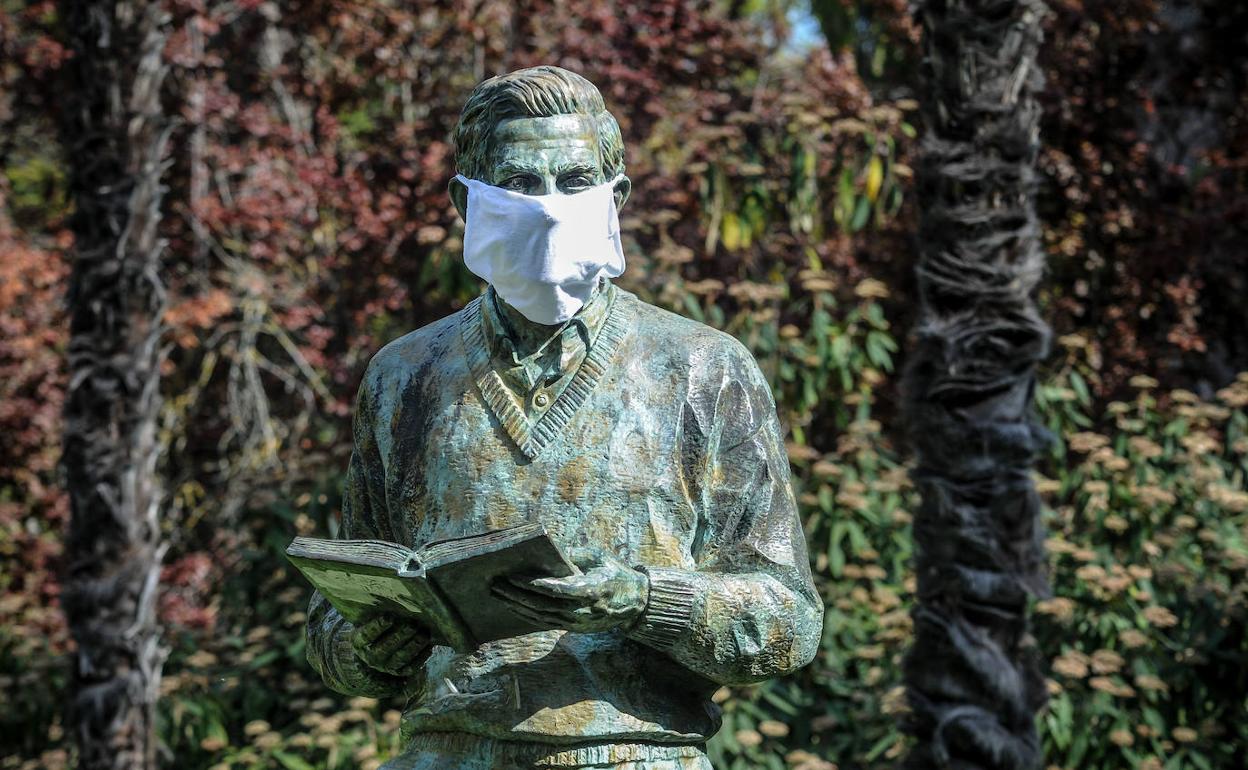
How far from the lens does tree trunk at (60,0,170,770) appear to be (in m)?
7.43

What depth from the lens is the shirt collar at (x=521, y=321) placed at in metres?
2.75

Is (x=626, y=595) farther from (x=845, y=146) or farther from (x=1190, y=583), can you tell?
(x=845, y=146)

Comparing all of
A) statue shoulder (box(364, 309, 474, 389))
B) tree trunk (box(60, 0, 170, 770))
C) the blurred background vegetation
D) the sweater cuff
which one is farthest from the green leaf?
the sweater cuff

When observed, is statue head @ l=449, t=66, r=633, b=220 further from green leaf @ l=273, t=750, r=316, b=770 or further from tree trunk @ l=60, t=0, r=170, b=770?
tree trunk @ l=60, t=0, r=170, b=770

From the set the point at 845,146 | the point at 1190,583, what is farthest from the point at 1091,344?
the point at 1190,583

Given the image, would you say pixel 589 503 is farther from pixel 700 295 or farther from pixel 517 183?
pixel 700 295

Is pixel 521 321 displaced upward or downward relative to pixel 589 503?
upward

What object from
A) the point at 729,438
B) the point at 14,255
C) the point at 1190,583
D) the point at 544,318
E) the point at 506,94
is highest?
the point at 506,94

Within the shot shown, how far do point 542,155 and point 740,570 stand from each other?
69cm

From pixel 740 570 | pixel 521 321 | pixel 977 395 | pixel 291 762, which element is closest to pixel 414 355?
pixel 521 321

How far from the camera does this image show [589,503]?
2658 mm

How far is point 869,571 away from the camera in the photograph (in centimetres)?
742

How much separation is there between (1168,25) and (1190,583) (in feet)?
16.1

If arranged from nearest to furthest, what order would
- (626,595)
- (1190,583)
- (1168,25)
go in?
1. (626,595)
2. (1190,583)
3. (1168,25)
